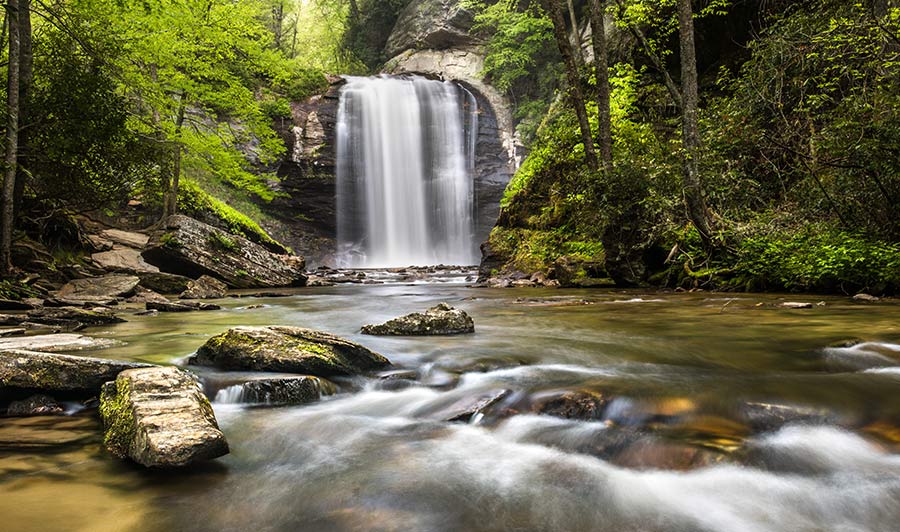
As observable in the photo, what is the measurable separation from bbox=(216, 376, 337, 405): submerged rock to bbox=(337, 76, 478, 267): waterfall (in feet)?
79.8

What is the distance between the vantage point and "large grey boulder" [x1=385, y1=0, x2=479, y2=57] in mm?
35656

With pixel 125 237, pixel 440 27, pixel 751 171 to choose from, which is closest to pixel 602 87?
pixel 751 171

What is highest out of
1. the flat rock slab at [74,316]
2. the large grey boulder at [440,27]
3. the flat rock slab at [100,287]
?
the large grey boulder at [440,27]

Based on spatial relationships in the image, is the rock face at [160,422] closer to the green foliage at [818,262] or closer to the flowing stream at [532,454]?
the flowing stream at [532,454]

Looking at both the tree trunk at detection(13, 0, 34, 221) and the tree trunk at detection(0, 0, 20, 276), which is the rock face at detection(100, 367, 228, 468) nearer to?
the tree trunk at detection(0, 0, 20, 276)

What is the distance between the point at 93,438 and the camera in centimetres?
290

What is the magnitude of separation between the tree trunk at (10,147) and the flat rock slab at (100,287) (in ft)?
3.69

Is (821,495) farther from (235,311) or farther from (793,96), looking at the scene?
(793,96)

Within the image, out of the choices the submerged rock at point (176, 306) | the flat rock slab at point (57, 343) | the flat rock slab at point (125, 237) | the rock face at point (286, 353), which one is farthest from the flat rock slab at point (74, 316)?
A: the flat rock slab at point (125, 237)

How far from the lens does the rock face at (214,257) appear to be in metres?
12.1

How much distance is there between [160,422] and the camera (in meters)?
2.61

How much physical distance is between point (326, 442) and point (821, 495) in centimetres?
258

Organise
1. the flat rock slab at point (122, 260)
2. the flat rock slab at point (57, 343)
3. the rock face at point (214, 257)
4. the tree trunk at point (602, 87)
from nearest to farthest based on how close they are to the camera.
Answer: the flat rock slab at point (57, 343), the tree trunk at point (602, 87), the flat rock slab at point (122, 260), the rock face at point (214, 257)

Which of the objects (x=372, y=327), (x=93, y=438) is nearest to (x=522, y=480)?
(x=93, y=438)
